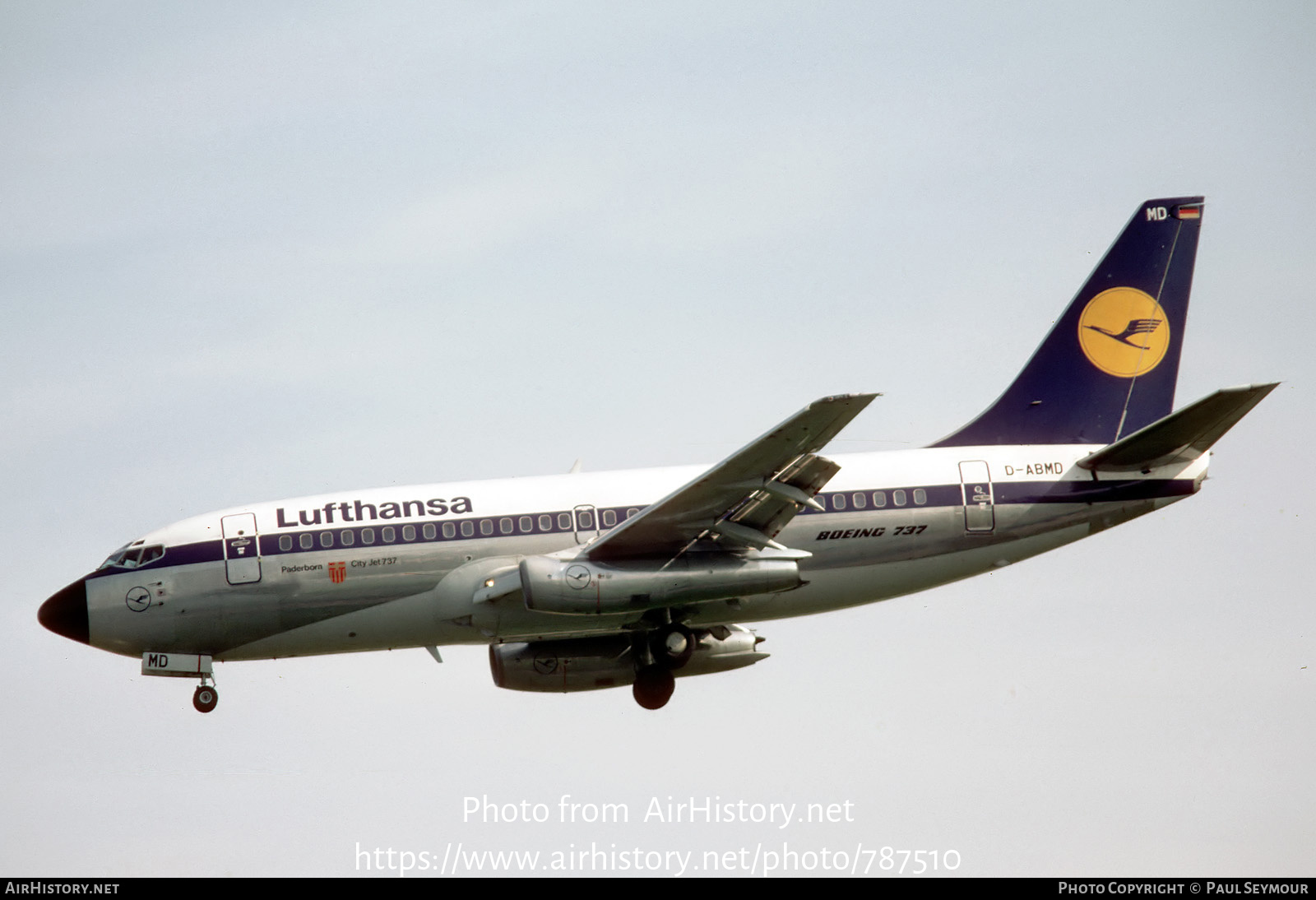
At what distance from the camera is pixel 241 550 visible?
90.7 feet

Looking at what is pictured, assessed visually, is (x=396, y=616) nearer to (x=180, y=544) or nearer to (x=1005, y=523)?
(x=180, y=544)

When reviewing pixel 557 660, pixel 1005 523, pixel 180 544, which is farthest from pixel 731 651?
pixel 180 544

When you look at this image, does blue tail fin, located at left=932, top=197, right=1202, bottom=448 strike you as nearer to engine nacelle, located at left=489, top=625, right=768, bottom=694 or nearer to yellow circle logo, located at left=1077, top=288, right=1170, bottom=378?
yellow circle logo, located at left=1077, top=288, right=1170, bottom=378

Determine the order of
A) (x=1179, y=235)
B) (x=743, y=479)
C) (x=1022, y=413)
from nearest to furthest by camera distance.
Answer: (x=743, y=479) < (x=1022, y=413) < (x=1179, y=235)

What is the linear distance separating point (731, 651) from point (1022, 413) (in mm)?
7809

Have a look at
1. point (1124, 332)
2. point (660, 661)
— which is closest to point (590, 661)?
point (660, 661)

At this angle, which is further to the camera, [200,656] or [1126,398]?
[1126,398]

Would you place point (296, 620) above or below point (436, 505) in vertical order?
below

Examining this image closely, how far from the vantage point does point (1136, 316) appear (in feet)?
107

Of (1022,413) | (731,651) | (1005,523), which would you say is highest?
(1022,413)

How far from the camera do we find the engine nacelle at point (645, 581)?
85.1ft

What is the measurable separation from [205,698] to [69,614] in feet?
9.73

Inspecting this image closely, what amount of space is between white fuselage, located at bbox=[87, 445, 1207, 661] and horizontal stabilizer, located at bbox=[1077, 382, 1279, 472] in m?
0.24

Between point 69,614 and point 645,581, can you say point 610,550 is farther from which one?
point 69,614
